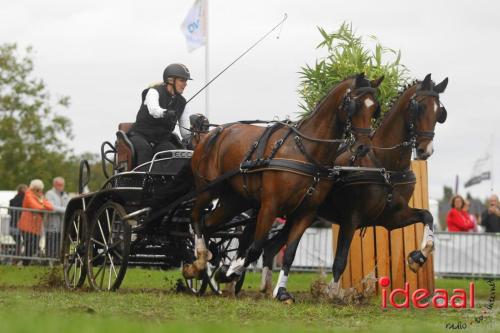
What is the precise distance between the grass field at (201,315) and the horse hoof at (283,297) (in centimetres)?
9

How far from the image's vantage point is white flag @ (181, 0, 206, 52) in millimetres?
30031

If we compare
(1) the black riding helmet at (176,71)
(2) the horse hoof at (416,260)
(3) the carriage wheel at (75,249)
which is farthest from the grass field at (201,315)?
(1) the black riding helmet at (176,71)

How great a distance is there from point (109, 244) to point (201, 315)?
4338mm

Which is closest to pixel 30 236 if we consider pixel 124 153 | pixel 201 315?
pixel 124 153

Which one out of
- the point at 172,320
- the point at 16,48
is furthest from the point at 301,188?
the point at 16,48

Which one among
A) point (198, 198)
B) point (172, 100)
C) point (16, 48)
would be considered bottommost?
point (198, 198)

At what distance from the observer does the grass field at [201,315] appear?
8.61 metres

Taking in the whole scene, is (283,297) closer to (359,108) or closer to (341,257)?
(341,257)

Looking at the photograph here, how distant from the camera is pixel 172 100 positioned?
15.5 meters

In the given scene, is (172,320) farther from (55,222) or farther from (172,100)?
(55,222)

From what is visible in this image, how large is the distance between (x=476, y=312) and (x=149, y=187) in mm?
4285

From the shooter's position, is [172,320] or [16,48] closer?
[172,320]

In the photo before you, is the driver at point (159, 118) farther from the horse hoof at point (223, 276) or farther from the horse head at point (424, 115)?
the horse head at point (424, 115)

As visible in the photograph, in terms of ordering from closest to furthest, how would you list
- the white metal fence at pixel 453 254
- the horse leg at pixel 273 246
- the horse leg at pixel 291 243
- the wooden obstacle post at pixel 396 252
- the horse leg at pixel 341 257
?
1. the horse leg at pixel 291 243
2. the horse leg at pixel 341 257
3. the horse leg at pixel 273 246
4. the wooden obstacle post at pixel 396 252
5. the white metal fence at pixel 453 254
